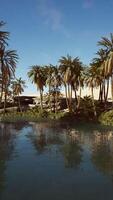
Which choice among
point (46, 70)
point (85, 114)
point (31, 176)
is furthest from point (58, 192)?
point (46, 70)

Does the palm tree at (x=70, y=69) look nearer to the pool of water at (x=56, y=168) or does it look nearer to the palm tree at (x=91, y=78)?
the palm tree at (x=91, y=78)

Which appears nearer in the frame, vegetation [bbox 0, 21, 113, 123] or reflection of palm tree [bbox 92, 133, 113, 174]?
reflection of palm tree [bbox 92, 133, 113, 174]

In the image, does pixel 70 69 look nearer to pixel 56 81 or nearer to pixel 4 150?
pixel 56 81

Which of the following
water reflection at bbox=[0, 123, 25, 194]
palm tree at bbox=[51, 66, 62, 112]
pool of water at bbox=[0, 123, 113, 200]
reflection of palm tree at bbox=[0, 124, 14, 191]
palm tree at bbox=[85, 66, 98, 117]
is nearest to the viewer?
pool of water at bbox=[0, 123, 113, 200]

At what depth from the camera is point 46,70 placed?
9062 cm

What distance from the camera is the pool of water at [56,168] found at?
18.8 metres

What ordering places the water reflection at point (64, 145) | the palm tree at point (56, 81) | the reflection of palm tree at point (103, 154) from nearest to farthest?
the reflection of palm tree at point (103, 154), the water reflection at point (64, 145), the palm tree at point (56, 81)

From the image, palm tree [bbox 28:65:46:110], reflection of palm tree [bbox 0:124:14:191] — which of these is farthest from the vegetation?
reflection of palm tree [bbox 0:124:14:191]

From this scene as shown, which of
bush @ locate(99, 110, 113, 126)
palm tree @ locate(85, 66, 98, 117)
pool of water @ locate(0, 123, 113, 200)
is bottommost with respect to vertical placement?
pool of water @ locate(0, 123, 113, 200)

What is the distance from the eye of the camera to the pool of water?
741 inches

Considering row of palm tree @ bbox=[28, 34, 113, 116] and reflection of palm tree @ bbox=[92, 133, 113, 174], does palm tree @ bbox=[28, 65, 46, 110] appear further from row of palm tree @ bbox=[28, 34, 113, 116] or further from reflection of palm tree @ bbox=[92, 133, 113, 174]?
reflection of palm tree @ bbox=[92, 133, 113, 174]

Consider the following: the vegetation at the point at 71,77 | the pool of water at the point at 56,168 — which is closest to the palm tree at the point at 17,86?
the vegetation at the point at 71,77

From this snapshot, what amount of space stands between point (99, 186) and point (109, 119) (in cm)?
4438

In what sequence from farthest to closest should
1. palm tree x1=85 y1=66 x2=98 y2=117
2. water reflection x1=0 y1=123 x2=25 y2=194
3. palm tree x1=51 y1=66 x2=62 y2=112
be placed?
1. palm tree x1=51 y1=66 x2=62 y2=112
2. palm tree x1=85 y1=66 x2=98 y2=117
3. water reflection x1=0 y1=123 x2=25 y2=194
